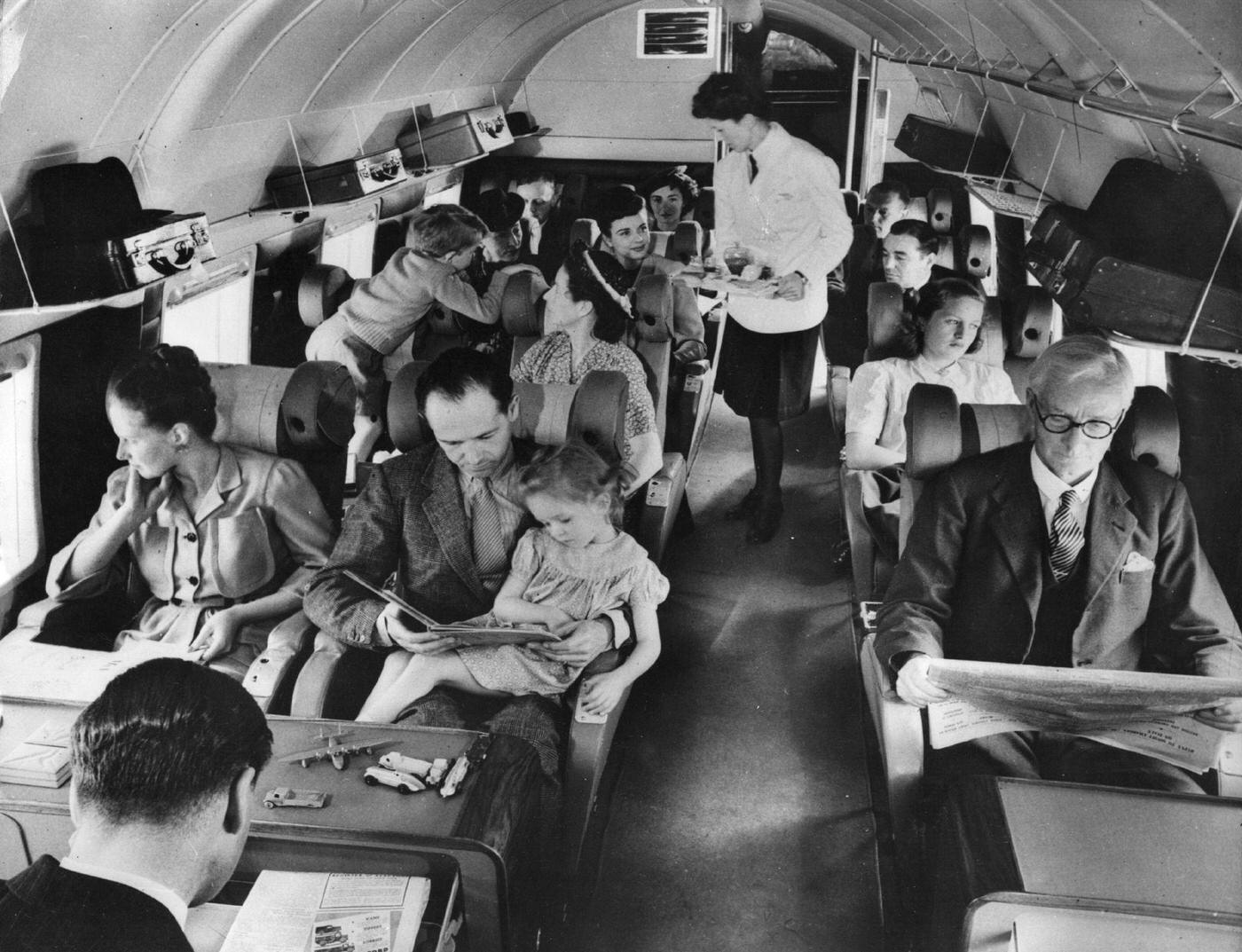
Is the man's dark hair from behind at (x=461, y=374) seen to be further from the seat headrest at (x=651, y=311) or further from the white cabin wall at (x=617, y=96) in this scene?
the white cabin wall at (x=617, y=96)

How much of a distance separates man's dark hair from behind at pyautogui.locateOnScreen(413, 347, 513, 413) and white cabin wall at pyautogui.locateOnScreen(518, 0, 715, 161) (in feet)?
13.1

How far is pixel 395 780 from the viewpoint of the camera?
75.4 inches

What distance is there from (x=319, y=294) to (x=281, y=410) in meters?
1.92

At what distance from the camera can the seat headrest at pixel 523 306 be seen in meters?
3.99

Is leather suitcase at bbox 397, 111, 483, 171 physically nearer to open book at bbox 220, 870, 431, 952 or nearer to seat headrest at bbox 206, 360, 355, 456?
seat headrest at bbox 206, 360, 355, 456

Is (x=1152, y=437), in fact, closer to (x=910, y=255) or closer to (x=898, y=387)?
(x=898, y=387)

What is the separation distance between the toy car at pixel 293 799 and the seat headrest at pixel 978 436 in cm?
171

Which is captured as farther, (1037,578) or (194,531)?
(194,531)

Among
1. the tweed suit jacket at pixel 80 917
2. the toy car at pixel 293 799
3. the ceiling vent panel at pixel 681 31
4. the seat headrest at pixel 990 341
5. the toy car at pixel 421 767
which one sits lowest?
the seat headrest at pixel 990 341

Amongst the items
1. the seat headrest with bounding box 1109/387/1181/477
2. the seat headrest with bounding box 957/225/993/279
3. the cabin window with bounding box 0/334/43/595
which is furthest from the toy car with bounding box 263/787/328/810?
the seat headrest with bounding box 957/225/993/279

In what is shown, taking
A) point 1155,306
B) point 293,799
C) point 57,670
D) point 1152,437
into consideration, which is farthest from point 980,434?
point 57,670

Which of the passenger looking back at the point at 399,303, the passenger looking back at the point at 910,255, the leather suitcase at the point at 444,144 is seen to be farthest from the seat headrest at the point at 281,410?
the leather suitcase at the point at 444,144

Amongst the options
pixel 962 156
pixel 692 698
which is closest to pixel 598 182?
pixel 962 156

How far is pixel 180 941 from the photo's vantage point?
1.27 metres
